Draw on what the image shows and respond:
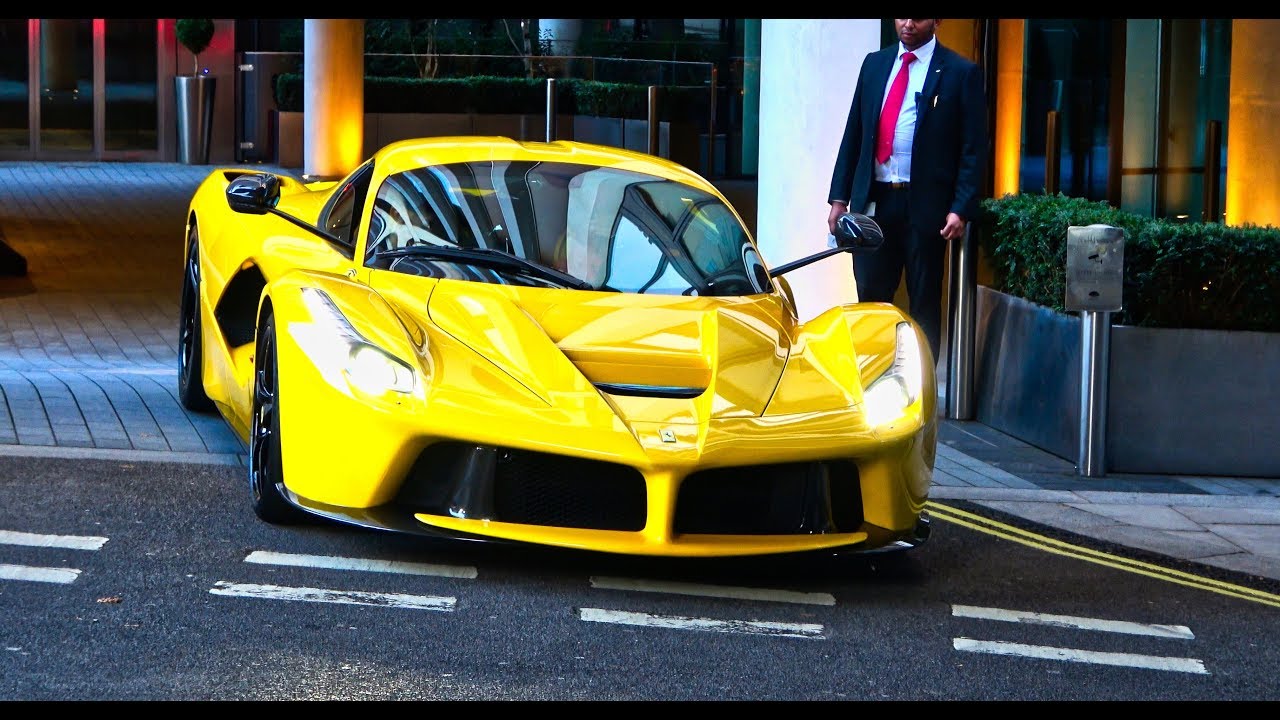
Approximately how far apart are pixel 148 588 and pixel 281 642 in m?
0.65

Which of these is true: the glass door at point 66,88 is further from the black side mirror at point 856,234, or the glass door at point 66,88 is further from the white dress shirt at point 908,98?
the black side mirror at point 856,234

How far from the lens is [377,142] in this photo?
26031 mm

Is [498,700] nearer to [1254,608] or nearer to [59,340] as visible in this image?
[1254,608]

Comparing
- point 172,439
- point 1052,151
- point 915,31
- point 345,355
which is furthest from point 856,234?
point 1052,151

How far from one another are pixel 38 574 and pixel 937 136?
449 centimetres

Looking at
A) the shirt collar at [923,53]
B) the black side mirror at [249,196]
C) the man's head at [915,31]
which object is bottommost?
the black side mirror at [249,196]

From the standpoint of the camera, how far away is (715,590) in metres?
5.26

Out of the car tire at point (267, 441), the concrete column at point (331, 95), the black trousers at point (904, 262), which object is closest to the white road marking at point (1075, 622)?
the car tire at point (267, 441)

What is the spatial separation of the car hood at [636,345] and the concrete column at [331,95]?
1609 centimetres

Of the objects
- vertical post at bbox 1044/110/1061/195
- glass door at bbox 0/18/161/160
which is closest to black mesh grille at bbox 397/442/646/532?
vertical post at bbox 1044/110/1061/195

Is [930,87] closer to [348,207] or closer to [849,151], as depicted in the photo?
[849,151]

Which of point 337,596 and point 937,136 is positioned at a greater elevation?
point 937,136

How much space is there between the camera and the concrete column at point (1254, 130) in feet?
45.0

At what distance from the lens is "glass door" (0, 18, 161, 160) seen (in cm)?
2531
